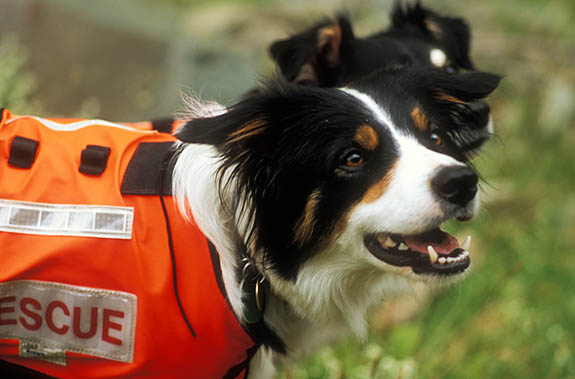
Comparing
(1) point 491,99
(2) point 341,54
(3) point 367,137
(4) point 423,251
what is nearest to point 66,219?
(3) point 367,137

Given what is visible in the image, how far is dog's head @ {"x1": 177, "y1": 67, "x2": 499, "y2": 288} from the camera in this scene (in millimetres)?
1772

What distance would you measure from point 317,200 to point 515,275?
7.57ft

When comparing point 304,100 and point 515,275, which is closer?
point 304,100

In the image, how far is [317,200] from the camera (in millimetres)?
1923

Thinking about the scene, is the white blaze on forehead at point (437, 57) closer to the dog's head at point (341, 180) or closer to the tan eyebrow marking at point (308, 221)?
the dog's head at point (341, 180)

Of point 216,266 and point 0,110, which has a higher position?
point 0,110

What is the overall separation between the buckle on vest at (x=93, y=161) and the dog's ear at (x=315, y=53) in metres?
1.40

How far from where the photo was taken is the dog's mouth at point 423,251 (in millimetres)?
1873

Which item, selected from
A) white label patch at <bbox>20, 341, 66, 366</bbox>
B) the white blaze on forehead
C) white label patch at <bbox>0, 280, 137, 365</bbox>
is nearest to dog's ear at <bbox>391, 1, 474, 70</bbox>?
the white blaze on forehead

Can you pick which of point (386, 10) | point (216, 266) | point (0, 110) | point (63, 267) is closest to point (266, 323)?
point (216, 266)

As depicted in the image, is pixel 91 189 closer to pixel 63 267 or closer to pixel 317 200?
pixel 63 267

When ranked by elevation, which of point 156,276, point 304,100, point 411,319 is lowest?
point 411,319

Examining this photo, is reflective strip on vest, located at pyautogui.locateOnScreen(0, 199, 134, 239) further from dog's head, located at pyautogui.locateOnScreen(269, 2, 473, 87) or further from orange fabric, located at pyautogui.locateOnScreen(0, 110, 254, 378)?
dog's head, located at pyautogui.locateOnScreen(269, 2, 473, 87)

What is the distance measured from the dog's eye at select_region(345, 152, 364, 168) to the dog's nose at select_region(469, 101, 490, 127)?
2.31 feet
